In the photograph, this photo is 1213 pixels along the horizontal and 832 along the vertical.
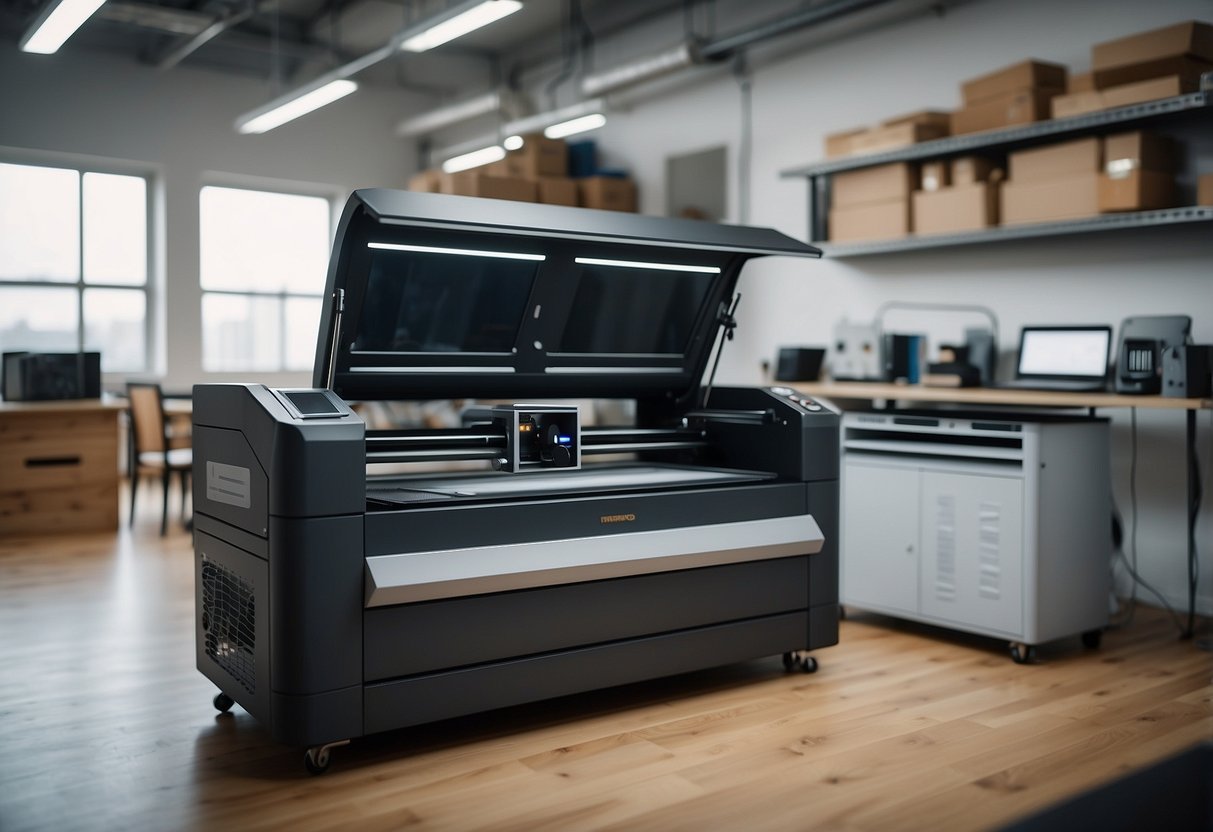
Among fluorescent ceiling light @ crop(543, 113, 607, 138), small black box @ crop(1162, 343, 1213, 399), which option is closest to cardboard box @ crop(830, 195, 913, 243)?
small black box @ crop(1162, 343, 1213, 399)

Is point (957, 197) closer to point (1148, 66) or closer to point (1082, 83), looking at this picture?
point (1082, 83)

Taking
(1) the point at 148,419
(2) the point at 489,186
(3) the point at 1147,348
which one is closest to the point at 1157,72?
(3) the point at 1147,348

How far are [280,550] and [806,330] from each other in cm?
452

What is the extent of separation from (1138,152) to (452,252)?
296 centimetres

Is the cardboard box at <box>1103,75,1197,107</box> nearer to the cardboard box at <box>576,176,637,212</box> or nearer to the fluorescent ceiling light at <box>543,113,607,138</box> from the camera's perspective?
the fluorescent ceiling light at <box>543,113,607,138</box>

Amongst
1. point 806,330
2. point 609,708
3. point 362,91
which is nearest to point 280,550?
point 609,708

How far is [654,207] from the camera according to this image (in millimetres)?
7703

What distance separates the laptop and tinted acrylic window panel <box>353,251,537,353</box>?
233 centimetres

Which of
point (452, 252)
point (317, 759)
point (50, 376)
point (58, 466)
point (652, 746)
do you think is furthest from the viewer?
point (50, 376)

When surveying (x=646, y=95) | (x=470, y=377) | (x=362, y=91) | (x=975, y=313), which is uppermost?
(x=362, y=91)

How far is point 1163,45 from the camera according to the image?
4.03 m

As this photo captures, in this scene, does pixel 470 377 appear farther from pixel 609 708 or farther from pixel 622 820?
pixel 622 820

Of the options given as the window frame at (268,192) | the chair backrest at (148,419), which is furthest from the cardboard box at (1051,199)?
the window frame at (268,192)

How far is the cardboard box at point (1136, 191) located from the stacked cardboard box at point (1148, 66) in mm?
293
